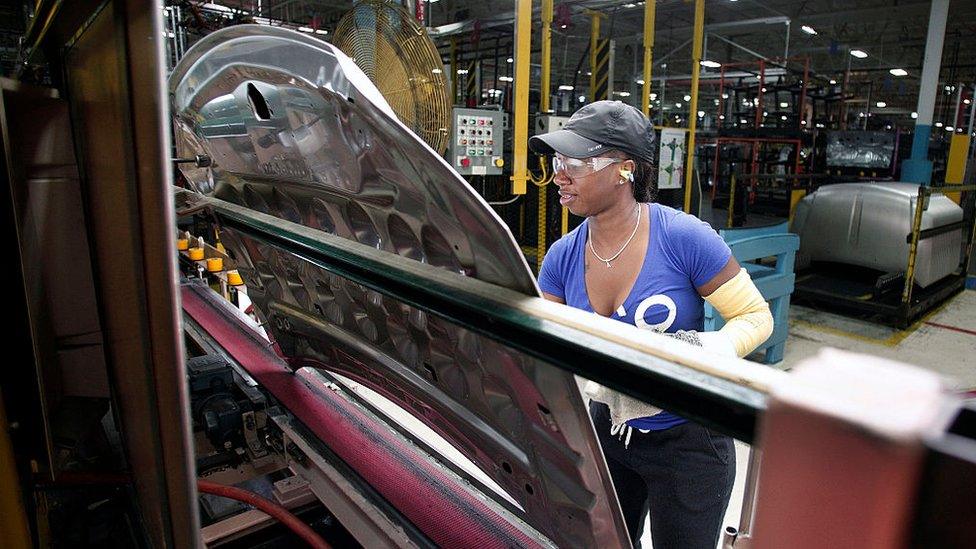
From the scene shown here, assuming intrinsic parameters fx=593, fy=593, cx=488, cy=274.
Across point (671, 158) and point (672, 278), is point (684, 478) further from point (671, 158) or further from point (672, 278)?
point (671, 158)

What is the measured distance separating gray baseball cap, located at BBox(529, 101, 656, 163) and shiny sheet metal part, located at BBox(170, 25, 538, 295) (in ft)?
2.25

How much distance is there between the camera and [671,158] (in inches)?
250

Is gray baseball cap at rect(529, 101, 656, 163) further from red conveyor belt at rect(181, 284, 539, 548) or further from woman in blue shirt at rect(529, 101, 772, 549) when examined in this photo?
red conveyor belt at rect(181, 284, 539, 548)

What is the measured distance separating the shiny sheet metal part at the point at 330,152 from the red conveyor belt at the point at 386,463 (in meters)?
0.69

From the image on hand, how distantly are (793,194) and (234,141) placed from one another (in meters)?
7.08

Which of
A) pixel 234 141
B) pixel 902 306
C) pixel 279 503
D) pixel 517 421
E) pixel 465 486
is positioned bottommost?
pixel 902 306

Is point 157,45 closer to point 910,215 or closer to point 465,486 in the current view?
point 465,486

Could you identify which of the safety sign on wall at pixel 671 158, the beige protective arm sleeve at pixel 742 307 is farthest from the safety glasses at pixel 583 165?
the safety sign on wall at pixel 671 158

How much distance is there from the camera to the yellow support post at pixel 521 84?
4531mm

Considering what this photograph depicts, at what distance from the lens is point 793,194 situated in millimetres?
6980

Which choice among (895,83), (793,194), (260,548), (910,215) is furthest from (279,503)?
(895,83)

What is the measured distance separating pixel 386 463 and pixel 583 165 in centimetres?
95

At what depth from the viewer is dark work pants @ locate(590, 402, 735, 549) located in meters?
1.44

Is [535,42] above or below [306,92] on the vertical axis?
above
